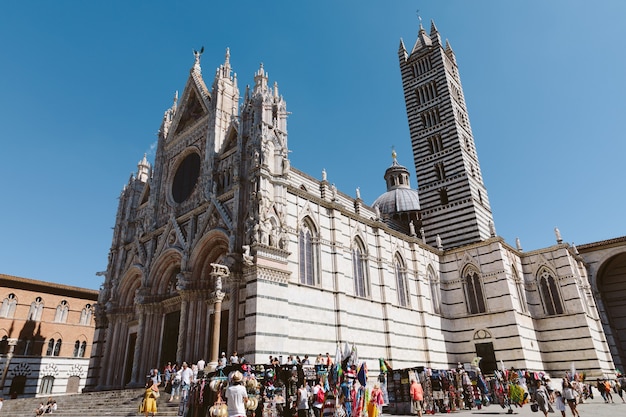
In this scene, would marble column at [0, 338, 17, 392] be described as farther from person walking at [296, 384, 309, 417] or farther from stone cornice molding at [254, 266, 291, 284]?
person walking at [296, 384, 309, 417]

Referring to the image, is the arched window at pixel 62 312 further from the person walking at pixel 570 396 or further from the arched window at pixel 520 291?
the person walking at pixel 570 396

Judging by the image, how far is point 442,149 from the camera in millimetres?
33188

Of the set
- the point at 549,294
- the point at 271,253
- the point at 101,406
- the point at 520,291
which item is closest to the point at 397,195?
the point at 520,291

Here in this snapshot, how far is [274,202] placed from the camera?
62.1 feet

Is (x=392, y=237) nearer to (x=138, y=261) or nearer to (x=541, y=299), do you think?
(x=541, y=299)

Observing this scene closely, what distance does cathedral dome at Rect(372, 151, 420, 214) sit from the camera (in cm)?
3891

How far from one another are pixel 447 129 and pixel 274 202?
65.8 feet

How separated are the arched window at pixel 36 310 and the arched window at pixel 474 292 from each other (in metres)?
31.3

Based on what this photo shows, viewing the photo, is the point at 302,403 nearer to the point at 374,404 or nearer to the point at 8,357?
the point at 374,404

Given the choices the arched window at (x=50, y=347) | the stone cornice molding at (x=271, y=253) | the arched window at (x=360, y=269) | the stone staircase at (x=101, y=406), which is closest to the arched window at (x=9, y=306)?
the arched window at (x=50, y=347)

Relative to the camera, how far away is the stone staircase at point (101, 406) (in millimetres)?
14692

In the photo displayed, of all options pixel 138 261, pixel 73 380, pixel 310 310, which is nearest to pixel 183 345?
pixel 310 310

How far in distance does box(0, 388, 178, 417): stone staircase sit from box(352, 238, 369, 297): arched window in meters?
10.9

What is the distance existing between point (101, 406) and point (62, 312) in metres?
19.5
